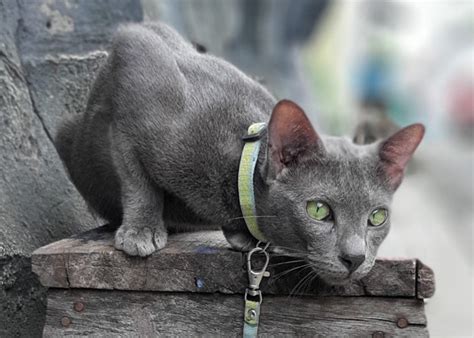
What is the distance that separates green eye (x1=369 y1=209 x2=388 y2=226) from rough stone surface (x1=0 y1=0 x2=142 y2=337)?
3.26ft

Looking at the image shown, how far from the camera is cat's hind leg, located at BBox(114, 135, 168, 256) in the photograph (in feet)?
5.97

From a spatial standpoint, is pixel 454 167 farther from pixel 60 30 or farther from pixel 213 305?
pixel 213 305

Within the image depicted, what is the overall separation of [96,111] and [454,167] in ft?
22.8

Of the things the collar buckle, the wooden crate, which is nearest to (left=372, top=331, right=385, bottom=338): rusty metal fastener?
the wooden crate

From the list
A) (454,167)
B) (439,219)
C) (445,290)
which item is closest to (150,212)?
(445,290)

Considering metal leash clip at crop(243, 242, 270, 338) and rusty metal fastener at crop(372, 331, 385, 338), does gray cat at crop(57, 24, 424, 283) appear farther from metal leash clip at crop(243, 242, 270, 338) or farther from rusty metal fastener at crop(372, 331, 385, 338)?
rusty metal fastener at crop(372, 331, 385, 338)

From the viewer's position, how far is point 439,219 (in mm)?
6188

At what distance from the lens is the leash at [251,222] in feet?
5.32

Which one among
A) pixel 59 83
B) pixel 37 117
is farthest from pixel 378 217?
pixel 59 83

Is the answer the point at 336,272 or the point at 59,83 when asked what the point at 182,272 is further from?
the point at 59,83

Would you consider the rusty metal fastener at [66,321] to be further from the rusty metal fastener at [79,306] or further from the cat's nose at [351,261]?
the cat's nose at [351,261]

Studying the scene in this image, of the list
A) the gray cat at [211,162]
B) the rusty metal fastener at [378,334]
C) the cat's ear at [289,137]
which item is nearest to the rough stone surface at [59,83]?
the gray cat at [211,162]

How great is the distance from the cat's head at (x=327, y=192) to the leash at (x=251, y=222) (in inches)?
1.0

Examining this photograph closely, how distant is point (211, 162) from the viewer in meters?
1.76
